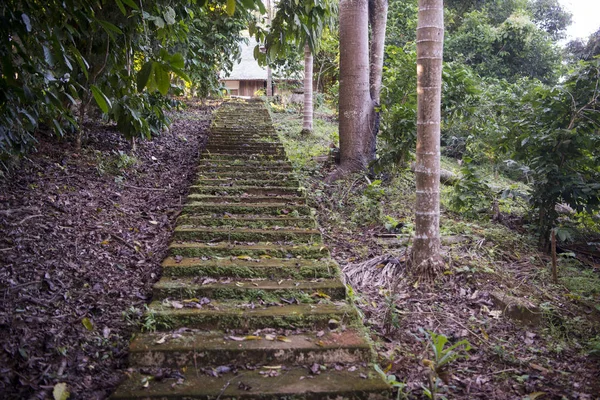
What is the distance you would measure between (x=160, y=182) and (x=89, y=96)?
4.43ft

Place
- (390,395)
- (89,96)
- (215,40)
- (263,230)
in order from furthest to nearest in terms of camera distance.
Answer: (215,40) → (89,96) → (263,230) → (390,395)

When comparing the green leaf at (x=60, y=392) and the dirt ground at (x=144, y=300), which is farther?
the dirt ground at (x=144, y=300)

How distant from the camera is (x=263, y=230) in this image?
418 cm

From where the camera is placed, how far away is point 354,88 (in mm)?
6227

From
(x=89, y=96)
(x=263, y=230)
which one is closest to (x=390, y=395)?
(x=263, y=230)

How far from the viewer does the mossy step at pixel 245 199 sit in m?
4.85

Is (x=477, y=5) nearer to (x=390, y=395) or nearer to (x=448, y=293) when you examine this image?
(x=448, y=293)

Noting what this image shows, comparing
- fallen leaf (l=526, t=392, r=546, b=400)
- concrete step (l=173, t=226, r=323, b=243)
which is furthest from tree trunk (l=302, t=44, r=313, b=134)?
fallen leaf (l=526, t=392, r=546, b=400)

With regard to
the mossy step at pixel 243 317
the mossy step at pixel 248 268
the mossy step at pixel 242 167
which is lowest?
the mossy step at pixel 243 317

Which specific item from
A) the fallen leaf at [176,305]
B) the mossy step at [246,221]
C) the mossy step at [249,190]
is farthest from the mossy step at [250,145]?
the fallen leaf at [176,305]

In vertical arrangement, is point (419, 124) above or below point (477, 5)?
below

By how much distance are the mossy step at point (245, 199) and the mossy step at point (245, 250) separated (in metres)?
1.05

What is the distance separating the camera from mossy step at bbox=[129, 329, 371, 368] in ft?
8.38

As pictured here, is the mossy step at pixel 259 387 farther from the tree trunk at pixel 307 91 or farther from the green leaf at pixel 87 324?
the tree trunk at pixel 307 91
